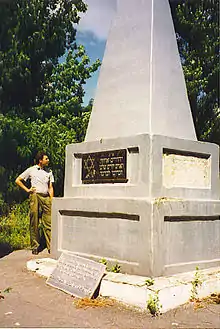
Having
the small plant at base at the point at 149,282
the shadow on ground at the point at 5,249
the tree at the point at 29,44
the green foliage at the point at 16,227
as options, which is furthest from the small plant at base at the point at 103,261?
the tree at the point at 29,44

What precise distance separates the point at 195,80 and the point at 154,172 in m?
8.19

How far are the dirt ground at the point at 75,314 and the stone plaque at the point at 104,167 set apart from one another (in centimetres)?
151

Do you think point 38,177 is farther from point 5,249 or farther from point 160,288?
point 160,288

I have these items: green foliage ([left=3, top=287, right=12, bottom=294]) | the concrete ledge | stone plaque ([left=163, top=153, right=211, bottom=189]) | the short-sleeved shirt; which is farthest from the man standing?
stone plaque ([left=163, top=153, right=211, bottom=189])

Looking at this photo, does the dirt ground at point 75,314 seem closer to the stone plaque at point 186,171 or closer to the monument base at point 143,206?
the monument base at point 143,206

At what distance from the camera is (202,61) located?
1248cm

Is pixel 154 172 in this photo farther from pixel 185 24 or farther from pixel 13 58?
pixel 185 24

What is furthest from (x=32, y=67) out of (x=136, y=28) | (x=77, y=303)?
(x=77, y=303)

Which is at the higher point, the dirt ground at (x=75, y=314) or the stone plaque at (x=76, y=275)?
the stone plaque at (x=76, y=275)

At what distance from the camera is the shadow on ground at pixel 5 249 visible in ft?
24.0

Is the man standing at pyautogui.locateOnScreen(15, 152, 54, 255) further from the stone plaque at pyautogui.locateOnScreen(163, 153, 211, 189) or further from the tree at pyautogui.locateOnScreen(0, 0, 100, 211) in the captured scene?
the tree at pyautogui.locateOnScreen(0, 0, 100, 211)

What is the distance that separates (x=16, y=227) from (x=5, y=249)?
1403 mm

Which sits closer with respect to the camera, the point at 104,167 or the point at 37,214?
the point at 104,167

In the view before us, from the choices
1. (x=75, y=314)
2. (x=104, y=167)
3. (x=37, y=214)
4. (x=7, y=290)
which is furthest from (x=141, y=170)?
(x=37, y=214)
